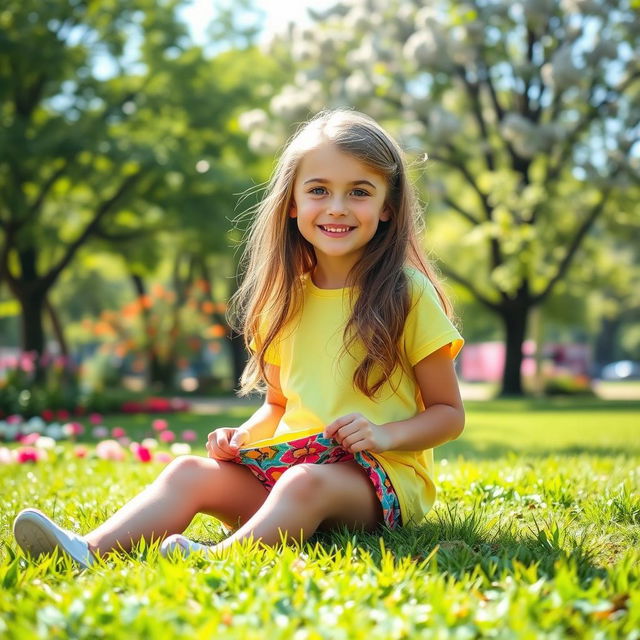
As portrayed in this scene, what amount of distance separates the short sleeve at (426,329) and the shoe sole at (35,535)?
4.39ft

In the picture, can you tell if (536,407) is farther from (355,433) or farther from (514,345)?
(355,433)

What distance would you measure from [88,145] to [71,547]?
1414 cm

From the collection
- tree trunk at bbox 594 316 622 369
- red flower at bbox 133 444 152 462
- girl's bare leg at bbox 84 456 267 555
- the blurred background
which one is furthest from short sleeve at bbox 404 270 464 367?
tree trunk at bbox 594 316 622 369

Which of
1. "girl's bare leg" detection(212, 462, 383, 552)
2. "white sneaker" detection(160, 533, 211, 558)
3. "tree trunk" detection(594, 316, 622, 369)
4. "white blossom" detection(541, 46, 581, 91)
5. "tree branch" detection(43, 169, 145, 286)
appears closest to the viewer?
"white sneaker" detection(160, 533, 211, 558)

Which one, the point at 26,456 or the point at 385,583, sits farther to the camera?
the point at 26,456

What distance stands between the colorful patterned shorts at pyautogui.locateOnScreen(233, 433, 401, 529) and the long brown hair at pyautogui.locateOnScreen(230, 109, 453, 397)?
0.25 metres

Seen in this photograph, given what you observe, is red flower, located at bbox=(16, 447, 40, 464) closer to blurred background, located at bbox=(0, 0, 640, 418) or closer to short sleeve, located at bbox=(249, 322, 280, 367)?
short sleeve, located at bbox=(249, 322, 280, 367)

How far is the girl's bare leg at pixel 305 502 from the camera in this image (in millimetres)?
2609

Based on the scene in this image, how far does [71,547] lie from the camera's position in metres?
2.49

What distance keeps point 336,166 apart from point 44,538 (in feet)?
5.28

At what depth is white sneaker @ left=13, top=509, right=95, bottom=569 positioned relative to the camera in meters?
2.47

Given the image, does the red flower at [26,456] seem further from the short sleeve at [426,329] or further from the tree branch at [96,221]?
the tree branch at [96,221]

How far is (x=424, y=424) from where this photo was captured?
292cm

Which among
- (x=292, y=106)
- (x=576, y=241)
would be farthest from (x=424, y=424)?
(x=576, y=241)
